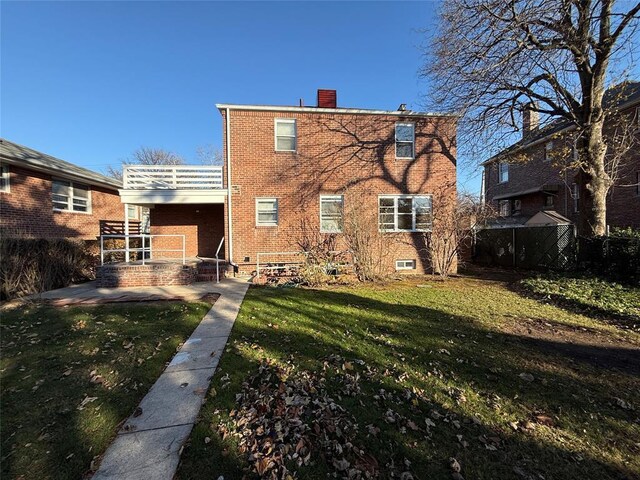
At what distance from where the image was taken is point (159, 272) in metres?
8.91

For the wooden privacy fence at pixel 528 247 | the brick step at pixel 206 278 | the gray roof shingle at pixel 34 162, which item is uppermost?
the gray roof shingle at pixel 34 162

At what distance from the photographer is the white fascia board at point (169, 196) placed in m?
10.5

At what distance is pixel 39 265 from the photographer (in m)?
8.17

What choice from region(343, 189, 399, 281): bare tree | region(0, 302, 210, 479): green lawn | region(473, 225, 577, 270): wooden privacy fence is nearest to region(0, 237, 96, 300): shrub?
region(0, 302, 210, 479): green lawn

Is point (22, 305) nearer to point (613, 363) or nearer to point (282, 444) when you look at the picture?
point (282, 444)

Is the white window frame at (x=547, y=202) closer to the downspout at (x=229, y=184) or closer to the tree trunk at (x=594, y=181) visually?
the tree trunk at (x=594, y=181)

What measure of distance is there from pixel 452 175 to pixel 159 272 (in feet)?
37.8

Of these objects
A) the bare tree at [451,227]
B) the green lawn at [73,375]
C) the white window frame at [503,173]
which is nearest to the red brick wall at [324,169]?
the bare tree at [451,227]

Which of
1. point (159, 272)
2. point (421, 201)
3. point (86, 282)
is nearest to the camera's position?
point (159, 272)

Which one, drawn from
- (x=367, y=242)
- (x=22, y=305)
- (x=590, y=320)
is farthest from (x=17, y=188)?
(x=590, y=320)

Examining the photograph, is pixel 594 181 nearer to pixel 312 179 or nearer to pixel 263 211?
pixel 312 179

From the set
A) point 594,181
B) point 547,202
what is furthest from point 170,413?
point 547,202

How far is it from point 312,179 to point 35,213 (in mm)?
10827

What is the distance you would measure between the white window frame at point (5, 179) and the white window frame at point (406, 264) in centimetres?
1467
